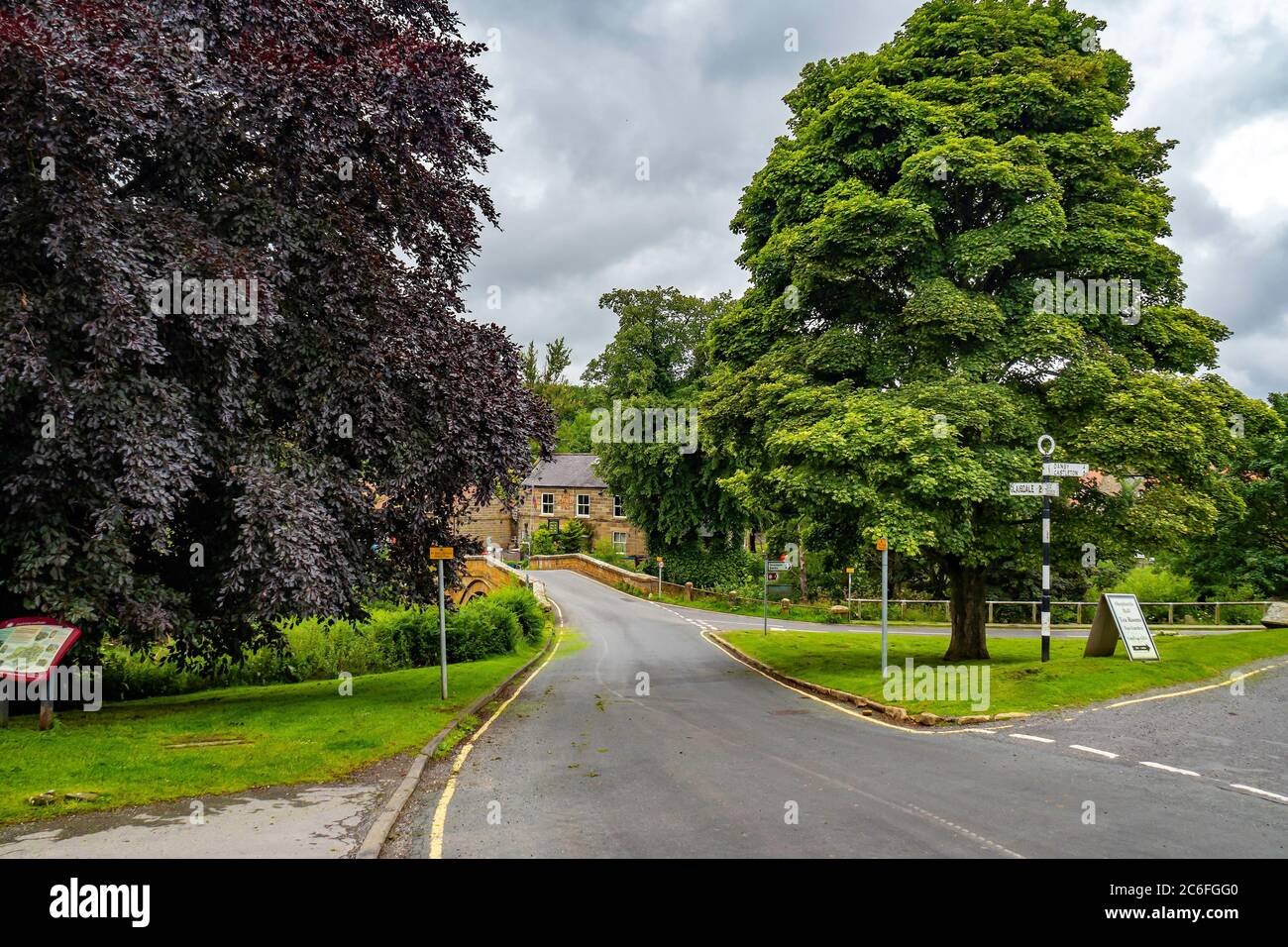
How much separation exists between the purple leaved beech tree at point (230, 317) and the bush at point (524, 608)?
1437cm

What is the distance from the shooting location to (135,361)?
37.7 feet

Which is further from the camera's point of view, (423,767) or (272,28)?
(272,28)

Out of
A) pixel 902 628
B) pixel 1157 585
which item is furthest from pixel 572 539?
pixel 1157 585

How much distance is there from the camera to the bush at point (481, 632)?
24.8 m

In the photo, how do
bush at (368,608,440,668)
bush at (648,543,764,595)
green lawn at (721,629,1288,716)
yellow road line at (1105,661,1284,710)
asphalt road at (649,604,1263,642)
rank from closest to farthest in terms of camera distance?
yellow road line at (1105,661,1284,710) → green lawn at (721,629,1288,716) → bush at (368,608,440,668) → asphalt road at (649,604,1263,642) → bush at (648,543,764,595)

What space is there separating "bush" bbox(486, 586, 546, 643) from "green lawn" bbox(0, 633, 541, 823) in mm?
12752

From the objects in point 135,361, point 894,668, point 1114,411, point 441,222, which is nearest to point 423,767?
point 135,361

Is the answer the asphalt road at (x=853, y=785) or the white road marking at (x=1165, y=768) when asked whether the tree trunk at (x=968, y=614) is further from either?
the white road marking at (x=1165, y=768)

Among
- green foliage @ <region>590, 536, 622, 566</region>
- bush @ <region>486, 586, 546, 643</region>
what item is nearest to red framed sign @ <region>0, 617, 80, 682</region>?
bush @ <region>486, 586, 546, 643</region>

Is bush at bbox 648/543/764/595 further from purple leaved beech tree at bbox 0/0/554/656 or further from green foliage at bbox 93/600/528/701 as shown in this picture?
purple leaved beech tree at bbox 0/0/554/656

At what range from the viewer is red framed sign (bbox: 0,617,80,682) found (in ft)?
36.1

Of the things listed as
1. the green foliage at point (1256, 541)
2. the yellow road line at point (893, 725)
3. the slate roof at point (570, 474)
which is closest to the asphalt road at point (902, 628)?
the green foliage at point (1256, 541)
